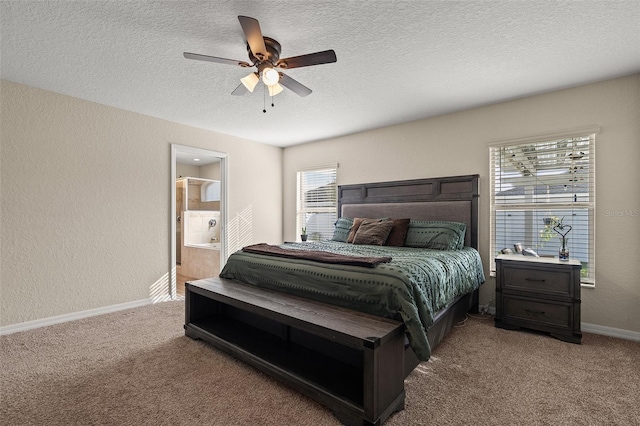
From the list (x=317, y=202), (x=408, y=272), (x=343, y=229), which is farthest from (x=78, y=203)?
(x=408, y=272)

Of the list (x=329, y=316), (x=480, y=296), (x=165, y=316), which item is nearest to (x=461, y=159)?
(x=480, y=296)

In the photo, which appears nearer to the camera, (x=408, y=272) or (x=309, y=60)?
(x=408, y=272)

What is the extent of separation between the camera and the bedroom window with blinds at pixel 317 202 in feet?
16.9

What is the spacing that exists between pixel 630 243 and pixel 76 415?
14.6 feet

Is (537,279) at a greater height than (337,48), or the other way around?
(337,48)

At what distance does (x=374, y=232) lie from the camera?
146 inches

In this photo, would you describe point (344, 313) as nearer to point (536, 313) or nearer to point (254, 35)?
point (254, 35)

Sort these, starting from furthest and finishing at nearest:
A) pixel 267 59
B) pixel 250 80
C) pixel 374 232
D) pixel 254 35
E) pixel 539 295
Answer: pixel 374 232 < pixel 539 295 < pixel 250 80 < pixel 267 59 < pixel 254 35

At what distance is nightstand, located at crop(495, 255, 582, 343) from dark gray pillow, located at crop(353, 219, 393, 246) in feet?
3.95

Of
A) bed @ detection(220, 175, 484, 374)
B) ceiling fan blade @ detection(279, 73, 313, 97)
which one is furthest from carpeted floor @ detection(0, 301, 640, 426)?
ceiling fan blade @ detection(279, 73, 313, 97)

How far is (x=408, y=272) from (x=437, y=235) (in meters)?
1.61

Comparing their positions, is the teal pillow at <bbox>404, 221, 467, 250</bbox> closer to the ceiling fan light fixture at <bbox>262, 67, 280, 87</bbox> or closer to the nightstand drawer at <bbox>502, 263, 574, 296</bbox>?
the nightstand drawer at <bbox>502, 263, 574, 296</bbox>

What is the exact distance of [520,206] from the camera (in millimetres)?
3402

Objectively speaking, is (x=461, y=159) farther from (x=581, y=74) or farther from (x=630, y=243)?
(x=630, y=243)
